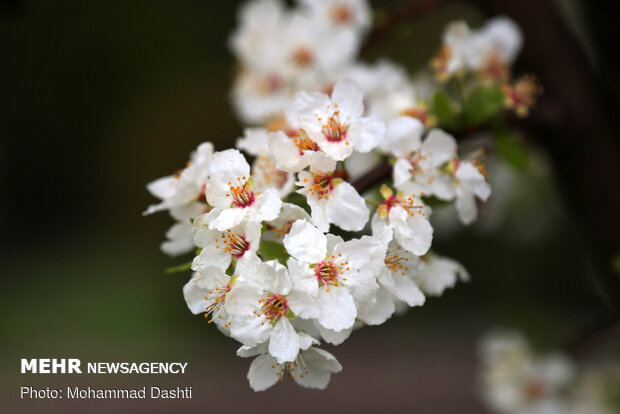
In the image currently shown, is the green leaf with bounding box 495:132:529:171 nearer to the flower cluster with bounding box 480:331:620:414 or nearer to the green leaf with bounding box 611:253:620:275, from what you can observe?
the green leaf with bounding box 611:253:620:275

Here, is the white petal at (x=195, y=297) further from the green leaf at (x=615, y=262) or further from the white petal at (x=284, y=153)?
the green leaf at (x=615, y=262)

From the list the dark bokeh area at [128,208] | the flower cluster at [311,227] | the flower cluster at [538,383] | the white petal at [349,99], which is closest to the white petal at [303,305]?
the flower cluster at [311,227]

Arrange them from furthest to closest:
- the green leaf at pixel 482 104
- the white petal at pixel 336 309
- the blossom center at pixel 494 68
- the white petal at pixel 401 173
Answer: the blossom center at pixel 494 68 → the green leaf at pixel 482 104 → the white petal at pixel 401 173 → the white petal at pixel 336 309

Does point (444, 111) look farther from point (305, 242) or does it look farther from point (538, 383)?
point (538, 383)

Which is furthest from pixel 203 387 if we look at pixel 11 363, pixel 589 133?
pixel 589 133

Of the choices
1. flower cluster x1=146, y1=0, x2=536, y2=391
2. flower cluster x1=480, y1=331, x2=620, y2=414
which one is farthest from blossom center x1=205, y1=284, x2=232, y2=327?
flower cluster x1=480, y1=331, x2=620, y2=414

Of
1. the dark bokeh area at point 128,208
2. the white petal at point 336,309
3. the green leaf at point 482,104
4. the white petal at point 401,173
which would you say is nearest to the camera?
the white petal at point 336,309

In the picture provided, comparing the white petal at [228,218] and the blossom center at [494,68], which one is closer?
the white petal at [228,218]

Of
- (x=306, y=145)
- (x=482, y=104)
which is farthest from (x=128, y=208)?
(x=306, y=145)
